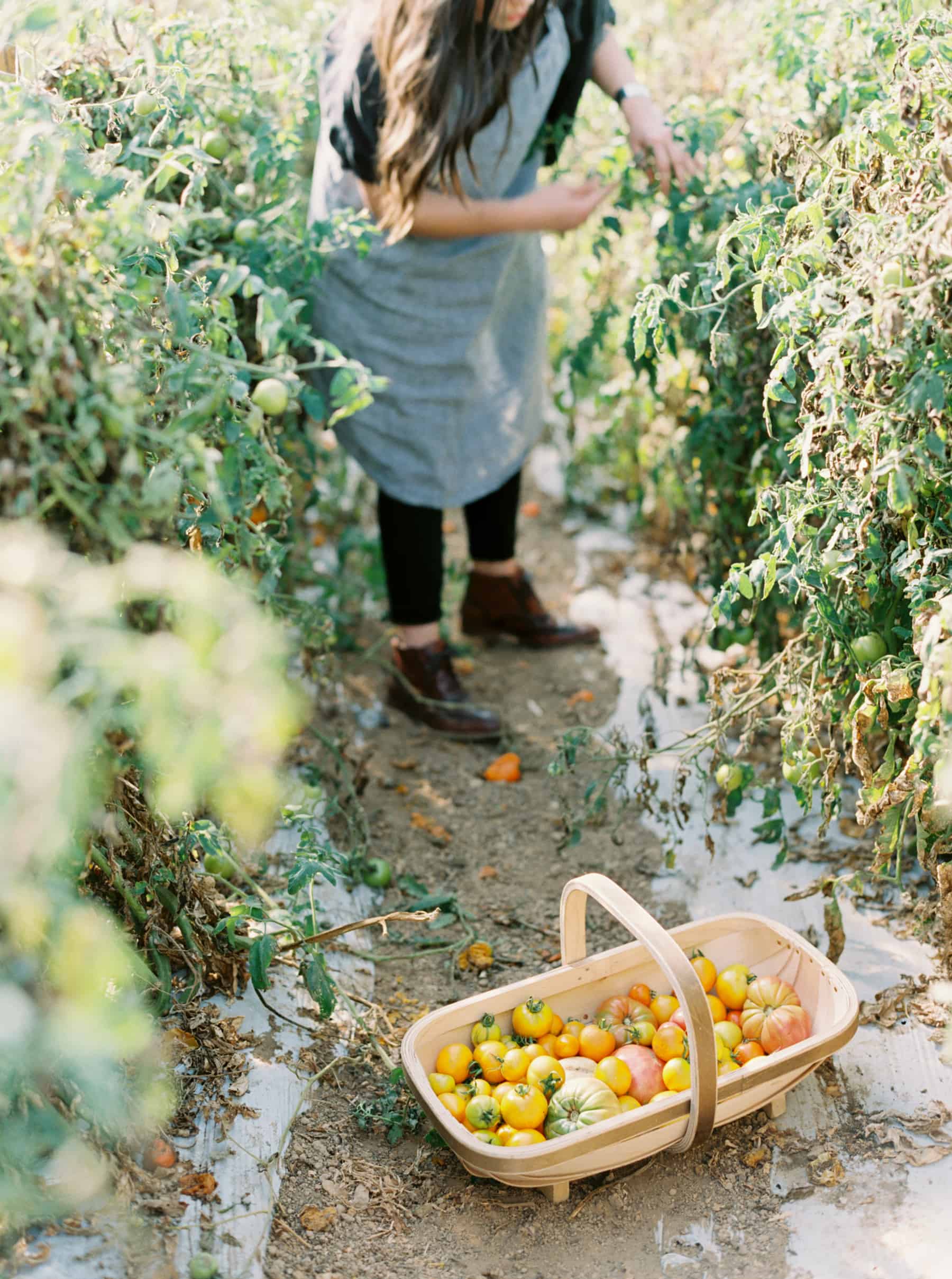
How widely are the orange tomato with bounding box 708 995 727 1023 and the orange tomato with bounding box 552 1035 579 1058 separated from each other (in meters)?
0.21

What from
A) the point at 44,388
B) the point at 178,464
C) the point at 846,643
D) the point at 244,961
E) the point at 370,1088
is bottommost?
the point at 370,1088

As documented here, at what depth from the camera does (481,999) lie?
1.63 meters

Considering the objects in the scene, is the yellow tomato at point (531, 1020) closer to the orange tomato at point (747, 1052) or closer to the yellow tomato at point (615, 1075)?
the yellow tomato at point (615, 1075)

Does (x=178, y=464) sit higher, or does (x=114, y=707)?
(x=178, y=464)

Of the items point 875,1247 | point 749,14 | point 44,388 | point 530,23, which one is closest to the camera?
point 44,388

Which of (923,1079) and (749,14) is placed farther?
(749,14)

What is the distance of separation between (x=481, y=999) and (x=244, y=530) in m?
0.73

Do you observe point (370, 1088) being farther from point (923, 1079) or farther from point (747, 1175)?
point (923, 1079)

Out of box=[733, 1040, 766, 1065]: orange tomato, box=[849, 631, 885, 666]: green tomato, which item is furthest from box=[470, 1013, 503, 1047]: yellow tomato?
box=[849, 631, 885, 666]: green tomato

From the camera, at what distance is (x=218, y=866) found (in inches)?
67.5

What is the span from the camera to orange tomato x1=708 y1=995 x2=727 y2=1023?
5.49 ft

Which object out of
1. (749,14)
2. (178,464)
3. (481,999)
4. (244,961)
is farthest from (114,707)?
(749,14)

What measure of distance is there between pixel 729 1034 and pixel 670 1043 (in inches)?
3.5

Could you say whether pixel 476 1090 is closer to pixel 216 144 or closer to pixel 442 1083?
pixel 442 1083
